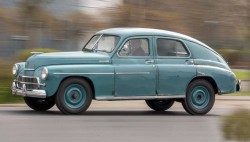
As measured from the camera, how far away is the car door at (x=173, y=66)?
48.6 feet

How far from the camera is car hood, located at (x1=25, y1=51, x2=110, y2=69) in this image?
14078 millimetres

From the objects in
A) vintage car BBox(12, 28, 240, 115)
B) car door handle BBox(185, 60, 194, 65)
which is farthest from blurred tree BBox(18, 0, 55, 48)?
car door handle BBox(185, 60, 194, 65)

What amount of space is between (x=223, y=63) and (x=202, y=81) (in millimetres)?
766

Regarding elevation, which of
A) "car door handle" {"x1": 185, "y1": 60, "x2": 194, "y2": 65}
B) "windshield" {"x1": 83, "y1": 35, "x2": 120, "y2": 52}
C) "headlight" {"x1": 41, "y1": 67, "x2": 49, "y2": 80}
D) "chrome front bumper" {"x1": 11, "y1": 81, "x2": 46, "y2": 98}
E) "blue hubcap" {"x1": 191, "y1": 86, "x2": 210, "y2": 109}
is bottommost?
"blue hubcap" {"x1": 191, "y1": 86, "x2": 210, "y2": 109}

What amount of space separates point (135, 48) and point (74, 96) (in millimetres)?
1758

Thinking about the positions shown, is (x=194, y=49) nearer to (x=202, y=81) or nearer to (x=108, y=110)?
(x=202, y=81)

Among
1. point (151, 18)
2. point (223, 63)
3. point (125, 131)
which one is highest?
point (151, 18)

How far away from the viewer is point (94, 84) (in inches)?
560

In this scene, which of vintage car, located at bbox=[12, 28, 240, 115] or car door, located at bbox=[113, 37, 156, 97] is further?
car door, located at bbox=[113, 37, 156, 97]

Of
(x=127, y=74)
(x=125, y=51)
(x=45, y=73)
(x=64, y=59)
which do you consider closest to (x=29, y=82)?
(x=45, y=73)

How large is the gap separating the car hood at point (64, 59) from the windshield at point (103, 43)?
0.41m

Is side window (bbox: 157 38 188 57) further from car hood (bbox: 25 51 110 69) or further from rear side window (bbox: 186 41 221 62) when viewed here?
car hood (bbox: 25 51 110 69)

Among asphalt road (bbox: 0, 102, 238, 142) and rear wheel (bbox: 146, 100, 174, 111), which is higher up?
rear wheel (bbox: 146, 100, 174, 111)

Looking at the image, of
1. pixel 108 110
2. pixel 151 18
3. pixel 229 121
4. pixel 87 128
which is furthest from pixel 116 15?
pixel 229 121
